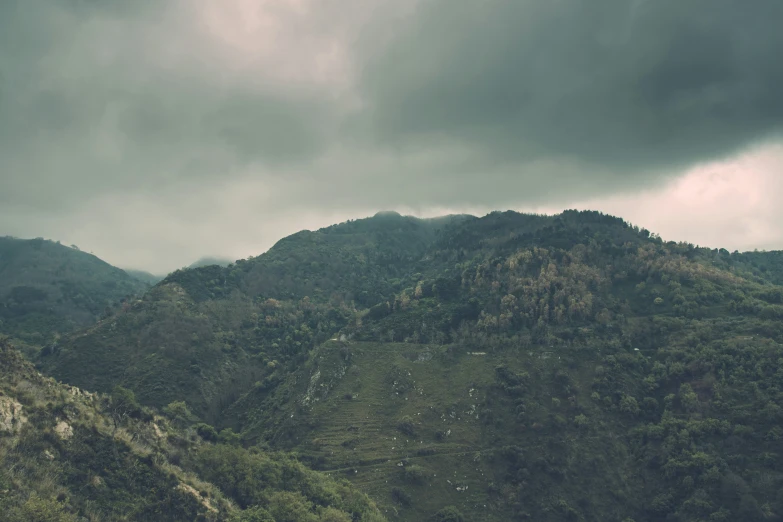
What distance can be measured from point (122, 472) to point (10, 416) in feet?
49.2

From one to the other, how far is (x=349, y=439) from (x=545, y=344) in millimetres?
60615

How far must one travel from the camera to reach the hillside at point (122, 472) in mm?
53781

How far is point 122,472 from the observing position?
209 ft

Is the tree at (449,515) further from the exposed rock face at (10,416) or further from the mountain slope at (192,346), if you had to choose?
the exposed rock face at (10,416)

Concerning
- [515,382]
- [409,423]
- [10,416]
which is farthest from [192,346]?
[515,382]

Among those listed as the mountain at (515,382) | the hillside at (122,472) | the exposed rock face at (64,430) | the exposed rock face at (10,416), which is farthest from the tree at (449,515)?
the exposed rock face at (10,416)

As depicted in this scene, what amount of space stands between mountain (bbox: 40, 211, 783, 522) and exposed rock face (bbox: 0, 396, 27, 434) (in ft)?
207

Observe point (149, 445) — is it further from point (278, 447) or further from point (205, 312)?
point (205, 312)

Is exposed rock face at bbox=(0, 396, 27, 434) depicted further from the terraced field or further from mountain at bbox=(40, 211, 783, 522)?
mountain at bbox=(40, 211, 783, 522)

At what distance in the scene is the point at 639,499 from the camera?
327 ft

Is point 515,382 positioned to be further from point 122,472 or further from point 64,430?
point 64,430

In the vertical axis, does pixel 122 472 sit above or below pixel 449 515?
above

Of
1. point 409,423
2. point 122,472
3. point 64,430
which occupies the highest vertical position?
point 64,430

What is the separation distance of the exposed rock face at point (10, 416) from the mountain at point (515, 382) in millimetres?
62944
